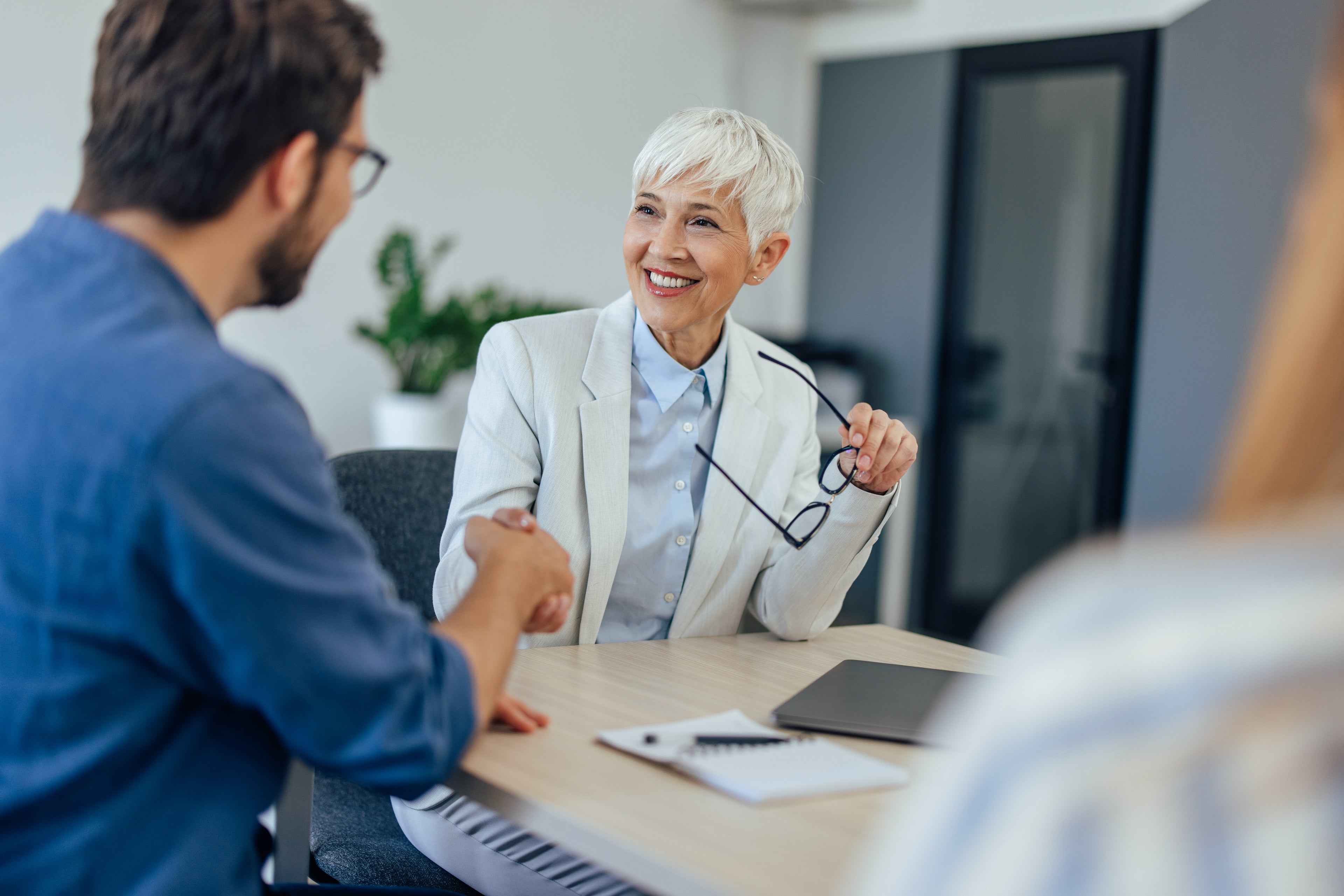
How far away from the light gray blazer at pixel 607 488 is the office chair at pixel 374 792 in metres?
0.10

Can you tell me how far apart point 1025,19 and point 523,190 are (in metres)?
2.14

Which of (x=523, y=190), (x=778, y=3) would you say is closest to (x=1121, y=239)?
(x=778, y=3)

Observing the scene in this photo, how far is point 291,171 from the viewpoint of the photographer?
989 millimetres

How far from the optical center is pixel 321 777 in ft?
5.53

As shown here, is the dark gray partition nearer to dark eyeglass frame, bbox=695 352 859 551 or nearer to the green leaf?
the green leaf

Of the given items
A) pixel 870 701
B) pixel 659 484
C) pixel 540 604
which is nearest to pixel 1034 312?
pixel 659 484

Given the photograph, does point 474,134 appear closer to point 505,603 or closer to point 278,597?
point 505,603

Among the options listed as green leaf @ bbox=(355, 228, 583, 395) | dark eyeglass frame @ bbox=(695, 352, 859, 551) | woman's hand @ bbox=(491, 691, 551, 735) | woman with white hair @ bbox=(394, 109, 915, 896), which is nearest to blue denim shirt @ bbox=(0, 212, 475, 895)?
woman's hand @ bbox=(491, 691, 551, 735)

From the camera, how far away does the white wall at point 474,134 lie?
3455 millimetres

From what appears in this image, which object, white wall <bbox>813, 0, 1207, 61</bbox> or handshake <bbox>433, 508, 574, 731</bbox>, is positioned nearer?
handshake <bbox>433, 508, 574, 731</bbox>

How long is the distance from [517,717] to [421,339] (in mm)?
2755

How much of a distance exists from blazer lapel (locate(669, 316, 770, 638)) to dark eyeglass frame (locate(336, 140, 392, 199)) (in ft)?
2.32

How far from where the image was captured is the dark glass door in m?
4.66

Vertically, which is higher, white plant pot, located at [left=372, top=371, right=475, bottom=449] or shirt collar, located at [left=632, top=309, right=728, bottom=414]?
Result: shirt collar, located at [left=632, top=309, right=728, bottom=414]
